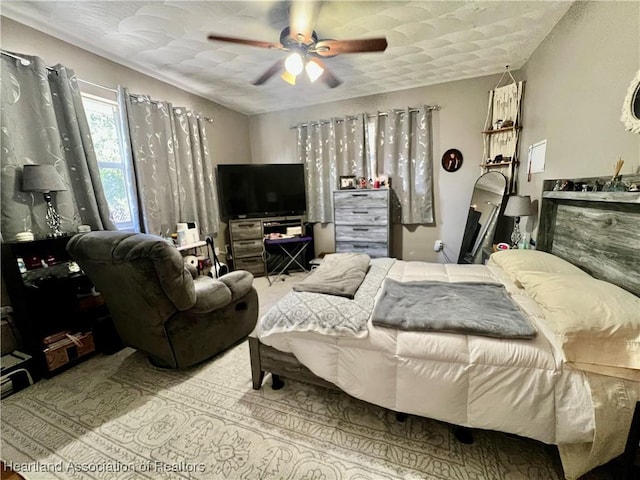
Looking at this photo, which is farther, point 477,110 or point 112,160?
point 477,110

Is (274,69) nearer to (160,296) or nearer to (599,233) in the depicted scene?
(160,296)

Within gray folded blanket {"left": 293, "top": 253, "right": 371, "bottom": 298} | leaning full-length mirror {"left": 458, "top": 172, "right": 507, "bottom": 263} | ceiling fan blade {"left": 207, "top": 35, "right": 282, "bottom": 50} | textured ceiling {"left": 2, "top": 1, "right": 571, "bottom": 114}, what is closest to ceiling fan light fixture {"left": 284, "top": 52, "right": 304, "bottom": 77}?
ceiling fan blade {"left": 207, "top": 35, "right": 282, "bottom": 50}

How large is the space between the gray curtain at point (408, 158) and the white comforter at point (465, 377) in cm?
248

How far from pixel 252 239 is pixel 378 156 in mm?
2284

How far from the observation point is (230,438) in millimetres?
1424

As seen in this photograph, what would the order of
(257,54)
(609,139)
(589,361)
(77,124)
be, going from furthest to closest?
1. (257,54)
2. (77,124)
3. (609,139)
4. (589,361)

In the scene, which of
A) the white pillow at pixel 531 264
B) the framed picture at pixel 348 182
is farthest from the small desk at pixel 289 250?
the white pillow at pixel 531 264

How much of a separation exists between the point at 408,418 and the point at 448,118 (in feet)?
11.7

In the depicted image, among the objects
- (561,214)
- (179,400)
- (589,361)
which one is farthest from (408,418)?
(561,214)

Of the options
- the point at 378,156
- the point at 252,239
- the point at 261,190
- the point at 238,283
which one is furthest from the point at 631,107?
the point at 252,239

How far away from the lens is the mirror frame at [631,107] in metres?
1.36

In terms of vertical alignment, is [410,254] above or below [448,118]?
below

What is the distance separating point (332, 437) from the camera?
1410 millimetres

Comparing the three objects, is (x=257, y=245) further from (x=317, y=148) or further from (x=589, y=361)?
(x=589, y=361)
